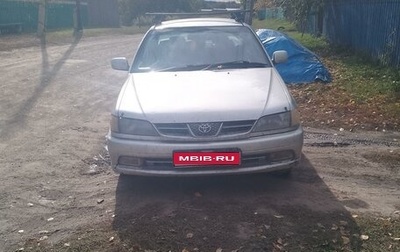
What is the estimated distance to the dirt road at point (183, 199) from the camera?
3697 mm

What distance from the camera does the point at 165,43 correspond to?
5773 millimetres

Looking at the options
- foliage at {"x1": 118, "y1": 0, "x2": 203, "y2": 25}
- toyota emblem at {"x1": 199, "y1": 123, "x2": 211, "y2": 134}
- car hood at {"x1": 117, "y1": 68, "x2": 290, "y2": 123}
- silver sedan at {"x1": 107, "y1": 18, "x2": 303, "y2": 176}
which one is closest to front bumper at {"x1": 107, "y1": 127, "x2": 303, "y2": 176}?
silver sedan at {"x1": 107, "y1": 18, "x2": 303, "y2": 176}

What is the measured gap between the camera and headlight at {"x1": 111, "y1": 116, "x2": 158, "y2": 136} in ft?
13.8

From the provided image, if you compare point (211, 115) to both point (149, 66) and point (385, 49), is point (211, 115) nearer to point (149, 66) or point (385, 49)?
point (149, 66)

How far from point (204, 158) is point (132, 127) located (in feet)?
2.43

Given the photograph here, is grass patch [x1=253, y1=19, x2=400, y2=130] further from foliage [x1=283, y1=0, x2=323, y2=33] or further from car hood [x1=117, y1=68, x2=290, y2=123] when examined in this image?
foliage [x1=283, y1=0, x2=323, y2=33]

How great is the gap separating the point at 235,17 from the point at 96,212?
3741 millimetres

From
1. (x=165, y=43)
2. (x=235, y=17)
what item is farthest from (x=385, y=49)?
(x=165, y=43)

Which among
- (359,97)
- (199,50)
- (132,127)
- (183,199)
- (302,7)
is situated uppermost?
(302,7)

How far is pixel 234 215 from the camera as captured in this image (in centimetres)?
402

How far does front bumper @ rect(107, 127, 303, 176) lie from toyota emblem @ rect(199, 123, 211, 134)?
110mm

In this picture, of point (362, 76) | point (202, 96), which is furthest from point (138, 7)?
point (202, 96)

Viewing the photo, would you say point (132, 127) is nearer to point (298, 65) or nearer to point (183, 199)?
point (183, 199)

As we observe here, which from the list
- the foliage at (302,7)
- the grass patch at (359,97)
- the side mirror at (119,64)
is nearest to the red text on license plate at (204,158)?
the side mirror at (119,64)
